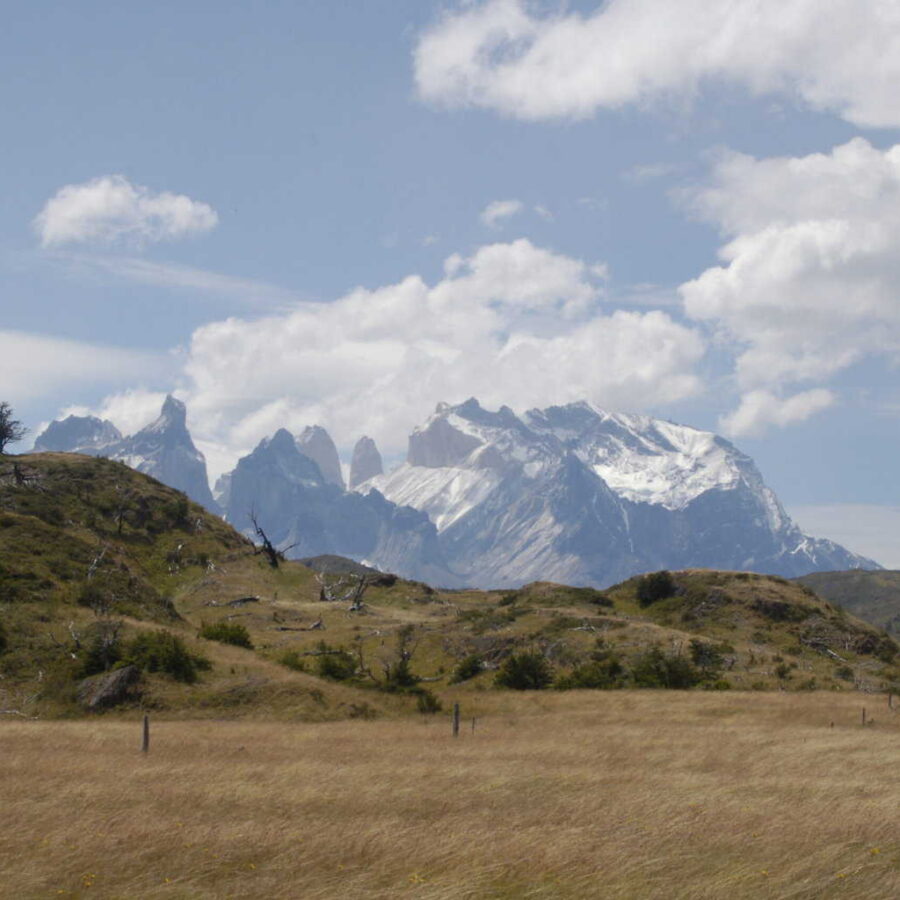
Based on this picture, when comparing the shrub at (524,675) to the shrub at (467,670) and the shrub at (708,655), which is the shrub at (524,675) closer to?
the shrub at (467,670)

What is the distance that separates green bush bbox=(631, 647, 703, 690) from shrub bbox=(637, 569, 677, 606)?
28.6 meters

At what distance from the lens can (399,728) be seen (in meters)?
36.5

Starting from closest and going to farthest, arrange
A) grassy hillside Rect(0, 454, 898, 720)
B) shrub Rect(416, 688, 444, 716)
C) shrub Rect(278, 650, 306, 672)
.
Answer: shrub Rect(416, 688, 444, 716) < grassy hillside Rect(0, 454, 898, 720) < shrub Rect(278, 650, 306, 672)

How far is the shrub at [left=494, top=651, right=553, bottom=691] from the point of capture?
52.3 m

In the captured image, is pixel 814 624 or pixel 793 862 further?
pixel 814 624

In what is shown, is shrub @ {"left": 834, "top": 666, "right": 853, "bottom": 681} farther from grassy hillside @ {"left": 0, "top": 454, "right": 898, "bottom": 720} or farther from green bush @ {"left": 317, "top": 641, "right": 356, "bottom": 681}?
green bush @ {"left": 317, "top": 641, "right": 356, "bottom": 681}

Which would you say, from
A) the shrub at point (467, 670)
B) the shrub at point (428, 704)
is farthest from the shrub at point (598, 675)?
the shrub at point (428, 704)

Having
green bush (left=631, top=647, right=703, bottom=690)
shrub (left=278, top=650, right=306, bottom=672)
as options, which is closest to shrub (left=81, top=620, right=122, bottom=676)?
shrub (left=278, top=650, right=306, bottom=672)

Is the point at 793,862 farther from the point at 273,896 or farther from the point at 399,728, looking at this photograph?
the point at 399,728

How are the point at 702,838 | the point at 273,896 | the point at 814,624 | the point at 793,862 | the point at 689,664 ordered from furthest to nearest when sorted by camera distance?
1. the point at 814,624
2. the point at 689,664
3. the point at 702,838
4. the point at 793,862
5. the point at 273,896

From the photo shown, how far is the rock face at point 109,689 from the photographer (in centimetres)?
4038

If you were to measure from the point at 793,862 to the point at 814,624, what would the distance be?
61334 millimetres

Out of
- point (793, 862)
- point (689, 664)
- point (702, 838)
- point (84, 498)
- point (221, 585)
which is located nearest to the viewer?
point (793, 862)

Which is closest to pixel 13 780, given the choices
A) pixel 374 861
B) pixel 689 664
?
pixel 374 861
